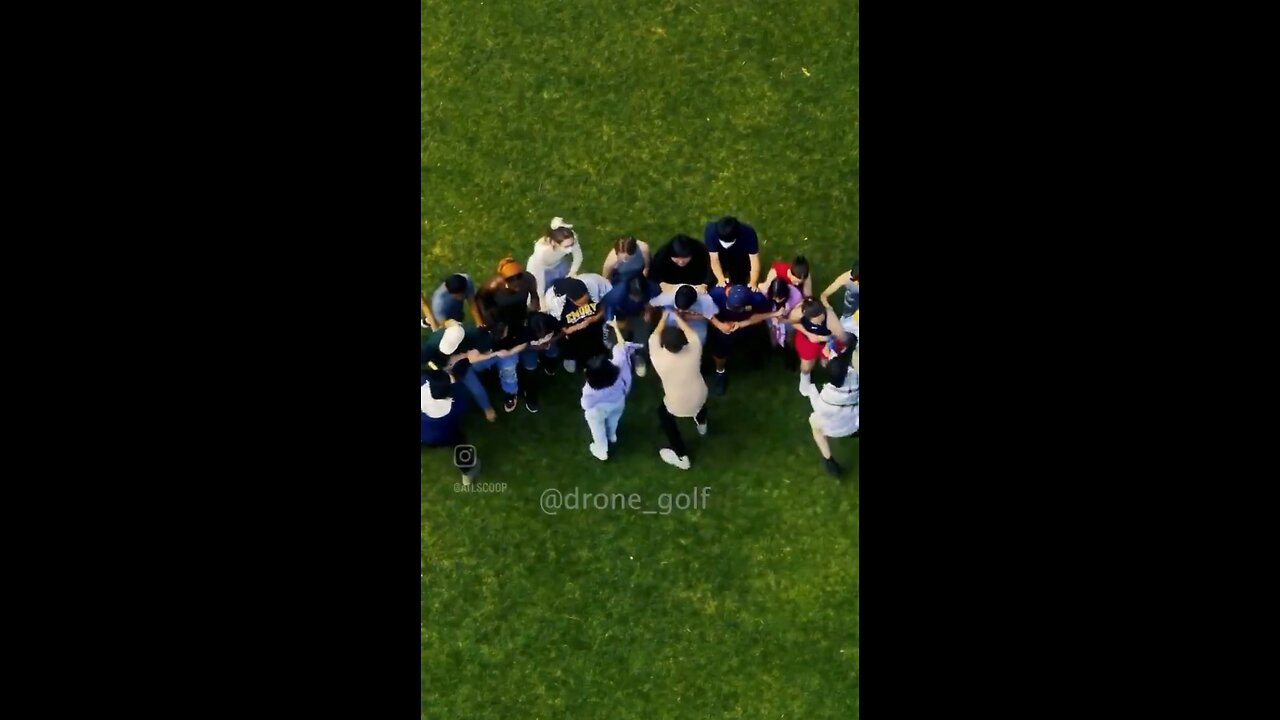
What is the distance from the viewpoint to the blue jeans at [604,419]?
Answer: 22.5ft

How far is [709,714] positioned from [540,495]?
223 centimetres

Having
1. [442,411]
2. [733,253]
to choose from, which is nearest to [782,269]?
[733,253]

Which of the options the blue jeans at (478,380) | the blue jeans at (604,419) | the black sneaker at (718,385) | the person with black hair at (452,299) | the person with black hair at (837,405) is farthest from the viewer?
the black sneaker at (718,385)

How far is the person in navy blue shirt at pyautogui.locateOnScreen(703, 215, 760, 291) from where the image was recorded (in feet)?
22.7

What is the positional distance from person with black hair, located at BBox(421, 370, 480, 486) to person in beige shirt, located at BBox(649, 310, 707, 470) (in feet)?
5.22

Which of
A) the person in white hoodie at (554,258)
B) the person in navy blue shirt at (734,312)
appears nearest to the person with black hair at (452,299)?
the person in white hoodie at (554,258)

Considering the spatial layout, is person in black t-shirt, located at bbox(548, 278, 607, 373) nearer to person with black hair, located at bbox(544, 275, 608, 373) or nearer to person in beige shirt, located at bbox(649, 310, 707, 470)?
person with black hair, located at bbox(544, 275, 608, 373)

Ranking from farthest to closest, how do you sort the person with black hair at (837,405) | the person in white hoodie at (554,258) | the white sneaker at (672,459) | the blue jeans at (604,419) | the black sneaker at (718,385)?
the black sneaker at (718,385) → the white sneaker at (672,459) → the person in white hoodie at (554,258) → the blue jeans at (604,419) → the person with black hair at (837,405)

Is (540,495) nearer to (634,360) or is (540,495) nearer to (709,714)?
(634,360)

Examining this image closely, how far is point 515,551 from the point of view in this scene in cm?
723

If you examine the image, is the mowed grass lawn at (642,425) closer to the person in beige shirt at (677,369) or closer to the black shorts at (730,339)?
the black shorts at (730,339)

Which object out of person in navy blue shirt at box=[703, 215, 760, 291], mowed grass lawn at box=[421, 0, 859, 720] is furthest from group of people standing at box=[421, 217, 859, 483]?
mowed grass lawn at box=[421, 0, 859, 720]

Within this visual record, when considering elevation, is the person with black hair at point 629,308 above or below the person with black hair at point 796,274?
below

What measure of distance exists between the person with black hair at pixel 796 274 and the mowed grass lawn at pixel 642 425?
311mm
